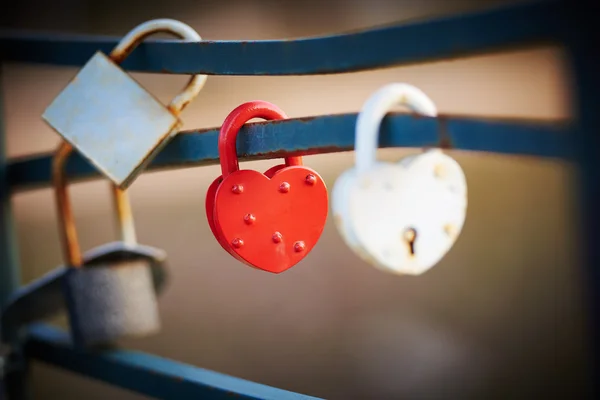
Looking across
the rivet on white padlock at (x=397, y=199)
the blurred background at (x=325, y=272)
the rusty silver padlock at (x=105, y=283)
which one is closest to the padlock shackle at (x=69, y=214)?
the rusty silver padlock at (x=105, y=283)

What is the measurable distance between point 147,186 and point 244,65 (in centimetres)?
212

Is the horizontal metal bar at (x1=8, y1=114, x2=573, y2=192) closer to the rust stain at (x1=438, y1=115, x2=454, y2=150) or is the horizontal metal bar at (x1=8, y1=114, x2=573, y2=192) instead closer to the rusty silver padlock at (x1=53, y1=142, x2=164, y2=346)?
the rust stain at (x1=438, y1=115, x2=454, y2=150)

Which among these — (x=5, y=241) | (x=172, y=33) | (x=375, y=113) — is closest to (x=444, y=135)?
(x=375, y=113)

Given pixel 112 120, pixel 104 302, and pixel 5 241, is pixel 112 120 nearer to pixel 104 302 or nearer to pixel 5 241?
pixel 104 302

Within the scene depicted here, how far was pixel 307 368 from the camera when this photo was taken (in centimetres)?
277

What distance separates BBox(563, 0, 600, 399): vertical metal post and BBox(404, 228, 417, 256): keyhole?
0.36ft

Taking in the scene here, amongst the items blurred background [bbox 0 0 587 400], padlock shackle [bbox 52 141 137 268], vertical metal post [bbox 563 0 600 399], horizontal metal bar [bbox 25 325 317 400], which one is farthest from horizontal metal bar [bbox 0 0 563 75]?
blurred background [bbox 0 0 587 400]

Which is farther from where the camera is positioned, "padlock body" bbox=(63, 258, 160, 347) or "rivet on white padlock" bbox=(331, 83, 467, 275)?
"padlock body" bbox=(63, 258, 160, 347)

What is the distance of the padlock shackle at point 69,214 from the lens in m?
0.75

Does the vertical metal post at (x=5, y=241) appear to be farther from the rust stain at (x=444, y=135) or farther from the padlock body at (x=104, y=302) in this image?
the rust stain at (x=444, y=135)

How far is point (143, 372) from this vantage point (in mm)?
714

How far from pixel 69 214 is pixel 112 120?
257 millimetres

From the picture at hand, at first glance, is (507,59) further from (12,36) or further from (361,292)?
(12,36)

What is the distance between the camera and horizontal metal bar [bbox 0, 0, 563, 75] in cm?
32
